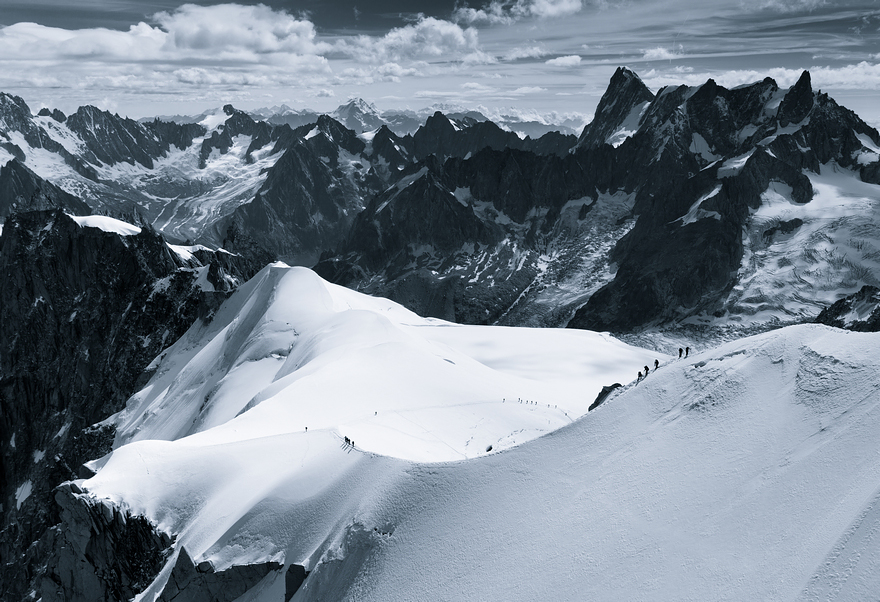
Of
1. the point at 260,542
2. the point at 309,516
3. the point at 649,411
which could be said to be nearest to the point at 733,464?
the point at 649,411

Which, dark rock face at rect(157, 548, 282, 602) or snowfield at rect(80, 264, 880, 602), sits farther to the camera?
dark rock face at rect(157, 548, 282, 602)

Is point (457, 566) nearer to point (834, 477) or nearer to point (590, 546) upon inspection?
point (590, 546)

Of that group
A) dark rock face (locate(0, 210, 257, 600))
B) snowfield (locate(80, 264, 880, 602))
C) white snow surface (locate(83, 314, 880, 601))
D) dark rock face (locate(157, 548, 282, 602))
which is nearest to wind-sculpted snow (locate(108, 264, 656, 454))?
snowfield (locate(80, 264, 880, 602))

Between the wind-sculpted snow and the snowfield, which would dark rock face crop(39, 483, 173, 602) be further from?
the wind-sculpted snow

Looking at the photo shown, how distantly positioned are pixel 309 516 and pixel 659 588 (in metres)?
22.1

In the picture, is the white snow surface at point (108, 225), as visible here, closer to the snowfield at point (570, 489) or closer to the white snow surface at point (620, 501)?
the snowfield at point (570, 489)

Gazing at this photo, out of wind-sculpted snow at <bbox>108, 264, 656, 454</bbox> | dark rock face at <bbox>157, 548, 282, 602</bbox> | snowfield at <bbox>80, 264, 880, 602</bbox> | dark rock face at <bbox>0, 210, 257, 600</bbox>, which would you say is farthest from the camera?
dark rock face at <bbox>0, 210, 257, 600</bbox>

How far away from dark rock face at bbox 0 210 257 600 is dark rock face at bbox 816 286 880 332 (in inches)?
5171

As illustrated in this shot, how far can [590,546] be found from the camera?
101ft

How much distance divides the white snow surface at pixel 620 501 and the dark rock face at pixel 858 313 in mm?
103821

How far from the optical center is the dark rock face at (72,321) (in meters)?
147

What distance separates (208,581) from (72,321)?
506ft

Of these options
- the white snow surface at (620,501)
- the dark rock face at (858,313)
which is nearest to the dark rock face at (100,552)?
the white snow surface at (620,501)

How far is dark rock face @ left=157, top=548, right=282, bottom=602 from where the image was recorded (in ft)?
131
